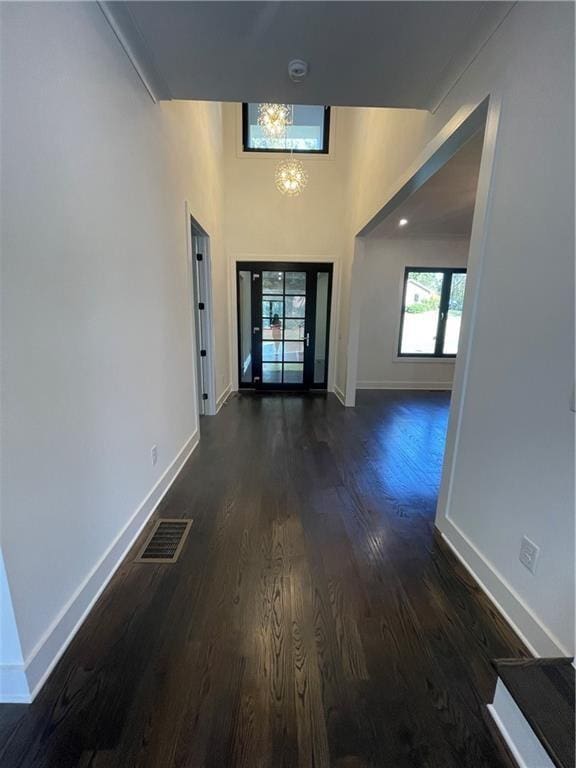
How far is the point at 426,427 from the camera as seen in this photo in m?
3.93

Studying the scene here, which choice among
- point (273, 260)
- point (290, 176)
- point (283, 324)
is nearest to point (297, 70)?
point (290, 176)

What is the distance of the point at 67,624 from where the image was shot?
1295 millimetres

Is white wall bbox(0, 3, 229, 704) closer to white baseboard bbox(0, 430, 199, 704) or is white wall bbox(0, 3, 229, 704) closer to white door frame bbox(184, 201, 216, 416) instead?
white baseboard bbox(0, 430, 199, 704)

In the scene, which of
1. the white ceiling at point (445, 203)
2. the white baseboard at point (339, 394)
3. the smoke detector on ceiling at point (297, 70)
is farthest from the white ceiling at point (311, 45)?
the white baseboard at point (339, 394)

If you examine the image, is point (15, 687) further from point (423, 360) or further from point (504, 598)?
point (423, 360)

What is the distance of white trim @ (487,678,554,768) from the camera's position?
919mm

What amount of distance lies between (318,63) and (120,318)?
178 centimetres

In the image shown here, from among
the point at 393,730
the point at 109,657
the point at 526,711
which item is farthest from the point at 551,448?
the point at 109,657

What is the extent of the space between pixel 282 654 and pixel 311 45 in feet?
9.27

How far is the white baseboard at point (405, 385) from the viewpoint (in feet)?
19.2

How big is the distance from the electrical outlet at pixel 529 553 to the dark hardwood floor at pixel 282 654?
0.33 metres

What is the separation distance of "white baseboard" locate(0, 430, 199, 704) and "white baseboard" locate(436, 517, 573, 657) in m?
1.83

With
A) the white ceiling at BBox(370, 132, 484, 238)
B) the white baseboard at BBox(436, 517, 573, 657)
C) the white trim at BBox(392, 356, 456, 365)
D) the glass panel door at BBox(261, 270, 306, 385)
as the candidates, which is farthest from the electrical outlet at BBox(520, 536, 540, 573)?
the white trim at BBox(392, 356, 456, 365)

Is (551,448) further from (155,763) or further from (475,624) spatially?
(155,763)
